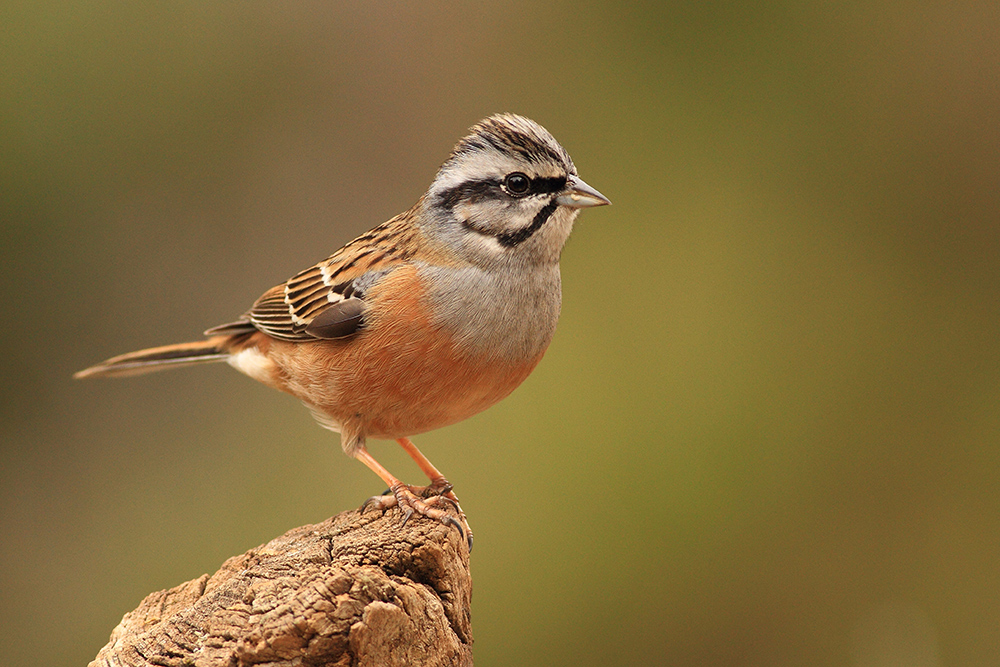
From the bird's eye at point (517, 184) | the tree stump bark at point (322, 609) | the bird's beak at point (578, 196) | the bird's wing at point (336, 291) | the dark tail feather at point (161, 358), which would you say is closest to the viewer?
the tree stump bark at point (322, 609)

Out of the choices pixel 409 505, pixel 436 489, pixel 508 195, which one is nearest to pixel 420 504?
pixel 409 505

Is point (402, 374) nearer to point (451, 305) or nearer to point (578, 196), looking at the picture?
point (451, 305)

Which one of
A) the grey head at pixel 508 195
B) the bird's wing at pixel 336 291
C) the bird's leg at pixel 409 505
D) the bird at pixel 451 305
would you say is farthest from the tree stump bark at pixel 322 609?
the grey head at pixel 508 195

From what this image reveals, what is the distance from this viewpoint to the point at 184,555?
7461mm

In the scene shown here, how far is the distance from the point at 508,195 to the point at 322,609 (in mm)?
2265

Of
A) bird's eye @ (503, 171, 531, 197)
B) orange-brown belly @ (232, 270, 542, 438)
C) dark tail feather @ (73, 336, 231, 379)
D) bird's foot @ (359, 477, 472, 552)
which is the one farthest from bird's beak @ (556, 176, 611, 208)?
dark tail feather @ (73, 336, 231, 379)

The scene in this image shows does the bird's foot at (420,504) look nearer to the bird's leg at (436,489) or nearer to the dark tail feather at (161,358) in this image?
the bird's leg at (436,489)

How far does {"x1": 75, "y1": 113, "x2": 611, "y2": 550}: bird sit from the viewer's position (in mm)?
4574

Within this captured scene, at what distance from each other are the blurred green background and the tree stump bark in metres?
3.23

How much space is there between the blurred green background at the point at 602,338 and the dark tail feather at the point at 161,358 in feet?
6.18

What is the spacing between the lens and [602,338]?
→ 8008 millimetres

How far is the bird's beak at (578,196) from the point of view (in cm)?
451

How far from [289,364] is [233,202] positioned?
4142 mm

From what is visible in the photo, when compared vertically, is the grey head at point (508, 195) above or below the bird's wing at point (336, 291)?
above
